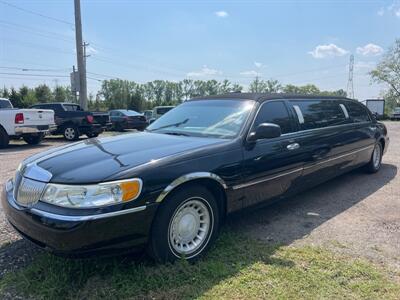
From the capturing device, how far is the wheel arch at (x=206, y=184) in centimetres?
290

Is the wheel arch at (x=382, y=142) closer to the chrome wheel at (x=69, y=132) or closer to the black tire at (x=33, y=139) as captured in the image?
the black tire at (x=33, y=139)

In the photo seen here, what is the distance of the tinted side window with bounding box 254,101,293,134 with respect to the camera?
4.04 meters

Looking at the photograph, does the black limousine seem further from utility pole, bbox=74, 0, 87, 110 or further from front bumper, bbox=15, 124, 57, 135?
utility pole, bbox=74, 0, 87, 110

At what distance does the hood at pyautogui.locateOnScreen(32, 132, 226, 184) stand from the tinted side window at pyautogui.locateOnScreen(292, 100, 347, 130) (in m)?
1.68

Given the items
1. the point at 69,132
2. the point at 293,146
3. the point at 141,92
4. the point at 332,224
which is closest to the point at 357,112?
the point at 293,146

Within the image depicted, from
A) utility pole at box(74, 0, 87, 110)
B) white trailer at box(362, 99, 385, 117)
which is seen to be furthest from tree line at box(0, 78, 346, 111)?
utility pole at box(74, 0, 87, 110)

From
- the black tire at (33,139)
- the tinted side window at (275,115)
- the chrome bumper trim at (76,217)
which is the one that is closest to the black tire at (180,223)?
the chrome bumper trim at (76,217)

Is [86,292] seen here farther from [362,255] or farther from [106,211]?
[362,255]

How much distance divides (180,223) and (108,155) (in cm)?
86

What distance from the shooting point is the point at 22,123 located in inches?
455

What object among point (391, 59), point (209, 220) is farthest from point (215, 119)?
point (391, 59)

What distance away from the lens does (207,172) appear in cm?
320

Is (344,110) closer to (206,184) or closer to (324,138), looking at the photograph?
(324,138)

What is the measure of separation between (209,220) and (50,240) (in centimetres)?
136
